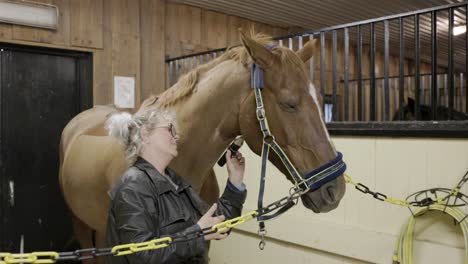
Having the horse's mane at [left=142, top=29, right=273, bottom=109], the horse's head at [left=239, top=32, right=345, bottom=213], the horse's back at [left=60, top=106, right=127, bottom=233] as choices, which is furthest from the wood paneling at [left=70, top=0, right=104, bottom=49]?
the horse's head at [left=239, top=32, right=345, bottom=213]

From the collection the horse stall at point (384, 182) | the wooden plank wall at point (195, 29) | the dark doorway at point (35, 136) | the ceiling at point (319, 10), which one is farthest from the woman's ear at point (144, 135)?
the ceiling at point (319, 10)

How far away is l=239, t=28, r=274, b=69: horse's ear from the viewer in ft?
4.24

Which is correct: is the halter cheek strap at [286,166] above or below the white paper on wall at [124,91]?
below

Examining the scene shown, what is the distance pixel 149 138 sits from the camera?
1.20 metres

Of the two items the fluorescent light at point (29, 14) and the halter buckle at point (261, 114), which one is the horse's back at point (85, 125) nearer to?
the fluorescent light at point (29, 14)

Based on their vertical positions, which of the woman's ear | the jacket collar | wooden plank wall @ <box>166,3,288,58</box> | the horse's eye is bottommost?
the jacket collar

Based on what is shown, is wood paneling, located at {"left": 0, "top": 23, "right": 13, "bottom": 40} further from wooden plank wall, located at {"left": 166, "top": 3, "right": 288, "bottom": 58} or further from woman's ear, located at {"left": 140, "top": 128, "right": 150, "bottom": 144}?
woman's ear, located at {"left": 140, "top": 128, "right": 150, "bottom": 144}

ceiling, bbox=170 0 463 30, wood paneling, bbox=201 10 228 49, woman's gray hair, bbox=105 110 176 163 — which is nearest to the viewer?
woman's gray hair, bbox=105 110 176 163

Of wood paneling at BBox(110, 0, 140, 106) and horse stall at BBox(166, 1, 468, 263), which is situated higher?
wood paneling at BBox(110, 0, 140, 106)

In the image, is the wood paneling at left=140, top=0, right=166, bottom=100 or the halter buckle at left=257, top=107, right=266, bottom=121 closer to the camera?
the halter buckle at left=257, top=107, right=266, bottom=121

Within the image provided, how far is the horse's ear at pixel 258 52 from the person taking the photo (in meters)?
1.29

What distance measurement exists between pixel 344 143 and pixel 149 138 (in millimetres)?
1507

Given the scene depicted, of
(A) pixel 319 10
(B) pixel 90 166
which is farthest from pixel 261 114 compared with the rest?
(A) pixel 319 10

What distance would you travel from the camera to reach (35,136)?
3338 mm
